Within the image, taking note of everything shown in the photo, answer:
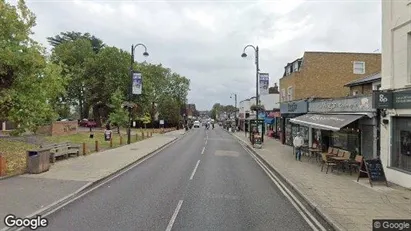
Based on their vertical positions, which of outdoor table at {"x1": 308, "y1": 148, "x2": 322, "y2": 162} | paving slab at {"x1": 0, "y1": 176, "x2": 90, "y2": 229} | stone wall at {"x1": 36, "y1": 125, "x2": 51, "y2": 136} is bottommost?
paving slab at {"x1": 0, "y1": 176, "x2": 90, "y2": 229}

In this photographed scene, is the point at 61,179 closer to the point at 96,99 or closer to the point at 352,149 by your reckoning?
the point at 352,149

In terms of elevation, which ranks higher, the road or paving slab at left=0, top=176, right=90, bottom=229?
paving slab at left=0, top=176, right=90, bottom=229

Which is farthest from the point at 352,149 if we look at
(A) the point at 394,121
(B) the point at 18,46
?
(B) the point at 18,46

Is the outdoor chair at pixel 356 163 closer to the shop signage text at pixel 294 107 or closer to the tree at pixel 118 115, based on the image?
the shop signage text at pixel 294 107

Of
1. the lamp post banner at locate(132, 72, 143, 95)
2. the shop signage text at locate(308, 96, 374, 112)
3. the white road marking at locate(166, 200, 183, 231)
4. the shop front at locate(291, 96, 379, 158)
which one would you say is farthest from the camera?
the lamp post banner at locate(132, 72, 143, 95)

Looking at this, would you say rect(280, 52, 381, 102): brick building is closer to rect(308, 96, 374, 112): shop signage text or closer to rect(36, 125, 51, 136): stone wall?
rect(308, 96, 374, 112): shop signage text

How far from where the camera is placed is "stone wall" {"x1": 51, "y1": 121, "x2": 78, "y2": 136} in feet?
137

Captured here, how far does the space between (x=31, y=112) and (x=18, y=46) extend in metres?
3.35

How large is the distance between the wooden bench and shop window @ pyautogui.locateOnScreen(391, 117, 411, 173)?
1470cm

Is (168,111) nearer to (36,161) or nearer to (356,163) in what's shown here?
(36,161)

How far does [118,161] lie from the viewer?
20906 mm

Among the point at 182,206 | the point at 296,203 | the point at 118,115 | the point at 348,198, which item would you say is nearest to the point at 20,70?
the point at 182,206

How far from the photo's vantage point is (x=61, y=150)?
20641 mm

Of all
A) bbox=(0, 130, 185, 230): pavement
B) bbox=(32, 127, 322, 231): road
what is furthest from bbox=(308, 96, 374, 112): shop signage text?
bbox=(0, 130, 185, 230): pavement
